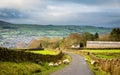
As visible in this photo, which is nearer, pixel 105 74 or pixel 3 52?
pixel 3 52

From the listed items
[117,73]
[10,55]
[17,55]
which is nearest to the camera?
[117,73]

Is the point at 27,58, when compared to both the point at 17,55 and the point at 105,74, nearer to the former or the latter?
the point at 17,55

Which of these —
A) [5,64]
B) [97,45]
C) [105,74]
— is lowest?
[97,45]

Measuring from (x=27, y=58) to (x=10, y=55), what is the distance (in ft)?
26.7

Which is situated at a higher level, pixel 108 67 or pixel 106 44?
pixel 108 67

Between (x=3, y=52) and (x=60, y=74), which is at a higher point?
(x=3, y=52)

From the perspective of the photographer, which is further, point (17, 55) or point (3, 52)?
point (17, 55)

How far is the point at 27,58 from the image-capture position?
4406cm

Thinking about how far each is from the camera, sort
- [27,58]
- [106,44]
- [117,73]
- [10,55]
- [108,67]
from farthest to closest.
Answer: [106,44]
[27,58]
[108,67]
[10,55]
[117,73]

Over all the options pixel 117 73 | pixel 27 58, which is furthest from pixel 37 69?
pixel 117 73

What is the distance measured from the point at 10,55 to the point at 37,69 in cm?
670

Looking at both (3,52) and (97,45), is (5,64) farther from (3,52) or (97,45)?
(97,45)

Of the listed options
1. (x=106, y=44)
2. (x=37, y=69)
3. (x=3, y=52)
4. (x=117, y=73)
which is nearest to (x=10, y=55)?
(x=3, y=52)

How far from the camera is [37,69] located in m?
42.0
